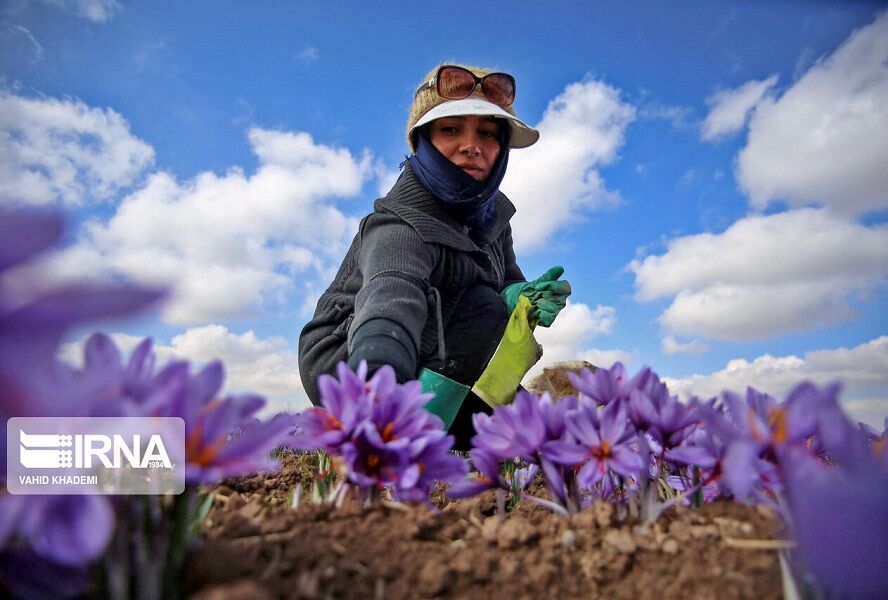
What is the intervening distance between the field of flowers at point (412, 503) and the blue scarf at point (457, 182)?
211 cm

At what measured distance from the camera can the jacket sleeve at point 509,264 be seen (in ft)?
14.3

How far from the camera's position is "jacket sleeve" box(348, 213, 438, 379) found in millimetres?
2145

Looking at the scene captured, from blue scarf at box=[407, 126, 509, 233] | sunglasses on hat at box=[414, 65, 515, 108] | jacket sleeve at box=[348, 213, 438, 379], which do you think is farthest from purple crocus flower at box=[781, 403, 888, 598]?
sunglasses on hat at box=[414, 65, 515, 108]

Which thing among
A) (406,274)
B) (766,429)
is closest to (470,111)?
(406,274)

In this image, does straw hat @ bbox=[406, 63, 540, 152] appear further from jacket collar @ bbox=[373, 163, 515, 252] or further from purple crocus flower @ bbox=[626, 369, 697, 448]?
purple crocus flower @ bbox=[626, 369, 697, 448]

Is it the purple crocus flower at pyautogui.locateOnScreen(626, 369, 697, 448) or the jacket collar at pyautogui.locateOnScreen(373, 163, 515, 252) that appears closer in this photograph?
the purple crocus flower at pyautogui.locateOnScreen(626, 369, 697, 448)

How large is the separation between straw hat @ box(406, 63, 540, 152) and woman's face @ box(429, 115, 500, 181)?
9 centimetres

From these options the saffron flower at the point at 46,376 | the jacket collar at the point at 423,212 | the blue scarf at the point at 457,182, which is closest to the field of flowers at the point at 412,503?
the saffron flower at the point at 46,376

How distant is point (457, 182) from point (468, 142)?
0.26 meters

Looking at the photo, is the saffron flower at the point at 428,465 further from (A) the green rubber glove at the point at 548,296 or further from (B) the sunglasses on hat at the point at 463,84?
(B) the sunglasses on hat at the point at 463,84

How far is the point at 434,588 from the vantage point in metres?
0.81

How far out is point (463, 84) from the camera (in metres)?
3.53

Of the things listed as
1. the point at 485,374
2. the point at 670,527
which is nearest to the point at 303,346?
the point at 485,374

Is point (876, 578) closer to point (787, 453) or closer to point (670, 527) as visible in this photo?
point (787, 453)
